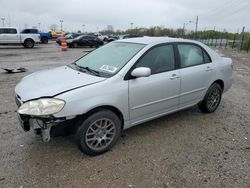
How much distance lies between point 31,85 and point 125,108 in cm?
137

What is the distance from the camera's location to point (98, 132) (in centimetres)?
298

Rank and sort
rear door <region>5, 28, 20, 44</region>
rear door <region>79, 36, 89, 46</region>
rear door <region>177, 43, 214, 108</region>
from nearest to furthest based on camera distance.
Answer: rear door <region>177, 43, 214, 108</region> < rear door <region>5, 28, 20, 44</region> < rear door <region>79, 36, 89, 46</region>

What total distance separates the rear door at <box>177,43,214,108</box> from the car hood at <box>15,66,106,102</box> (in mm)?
1644

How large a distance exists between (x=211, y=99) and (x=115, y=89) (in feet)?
8.11

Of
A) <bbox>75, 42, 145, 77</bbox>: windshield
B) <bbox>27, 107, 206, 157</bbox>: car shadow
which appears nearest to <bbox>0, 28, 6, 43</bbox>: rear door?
<bbox>75, 42, 145, 77</bbox>: windshield

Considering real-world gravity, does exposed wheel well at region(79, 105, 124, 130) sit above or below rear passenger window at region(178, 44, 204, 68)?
below

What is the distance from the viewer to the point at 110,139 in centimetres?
313

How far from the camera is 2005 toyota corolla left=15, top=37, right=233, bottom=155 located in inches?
104

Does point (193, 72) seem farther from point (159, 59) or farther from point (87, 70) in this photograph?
point (87, 70)

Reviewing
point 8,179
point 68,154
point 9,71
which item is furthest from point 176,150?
point 9,71

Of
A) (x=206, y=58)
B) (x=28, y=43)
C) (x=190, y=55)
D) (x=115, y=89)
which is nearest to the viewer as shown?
(x=115, y=89)

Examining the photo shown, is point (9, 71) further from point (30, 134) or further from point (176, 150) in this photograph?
point (176, 150)

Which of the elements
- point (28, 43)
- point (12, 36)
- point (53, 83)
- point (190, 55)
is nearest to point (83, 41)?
point (28, 43)

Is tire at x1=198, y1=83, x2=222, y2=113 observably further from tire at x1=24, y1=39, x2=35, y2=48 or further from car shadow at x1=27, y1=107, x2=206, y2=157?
tire at x1=24, y1=39, x2=35, y2=48
